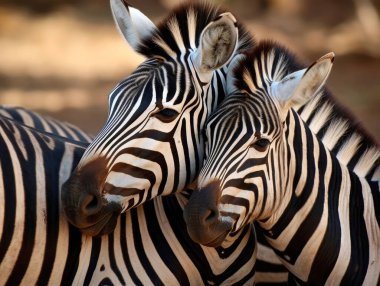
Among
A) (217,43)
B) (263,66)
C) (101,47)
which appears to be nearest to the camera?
(217,43)

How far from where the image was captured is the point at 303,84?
439 centimetres

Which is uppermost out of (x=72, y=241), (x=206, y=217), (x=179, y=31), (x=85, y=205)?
(x=179, y=31)

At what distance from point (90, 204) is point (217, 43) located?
1.20 metres

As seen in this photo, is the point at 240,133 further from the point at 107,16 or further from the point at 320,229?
the point at 107,16

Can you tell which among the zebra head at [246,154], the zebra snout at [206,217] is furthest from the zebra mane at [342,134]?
the zebra snout at [206,217]

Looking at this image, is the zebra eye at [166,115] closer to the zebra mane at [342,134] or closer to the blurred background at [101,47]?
the zebra mane at [342,134]

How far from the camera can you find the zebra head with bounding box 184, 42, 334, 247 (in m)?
4.28

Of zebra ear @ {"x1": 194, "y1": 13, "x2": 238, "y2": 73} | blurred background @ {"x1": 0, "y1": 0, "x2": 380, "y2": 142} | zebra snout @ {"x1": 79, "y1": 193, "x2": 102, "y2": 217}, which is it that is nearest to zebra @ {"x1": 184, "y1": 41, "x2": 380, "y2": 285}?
zebra ear @ {"x1": 194, "y1": 13, "x2": 238, "y2": 73}

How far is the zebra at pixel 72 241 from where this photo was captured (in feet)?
14.9

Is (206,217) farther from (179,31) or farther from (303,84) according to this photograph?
(179,31)

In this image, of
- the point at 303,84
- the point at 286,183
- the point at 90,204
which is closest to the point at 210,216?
the point at 286,183

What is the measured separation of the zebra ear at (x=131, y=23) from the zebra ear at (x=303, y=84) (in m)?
0.95

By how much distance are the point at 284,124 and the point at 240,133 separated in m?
0.31

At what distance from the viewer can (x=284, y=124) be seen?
4.56 m
